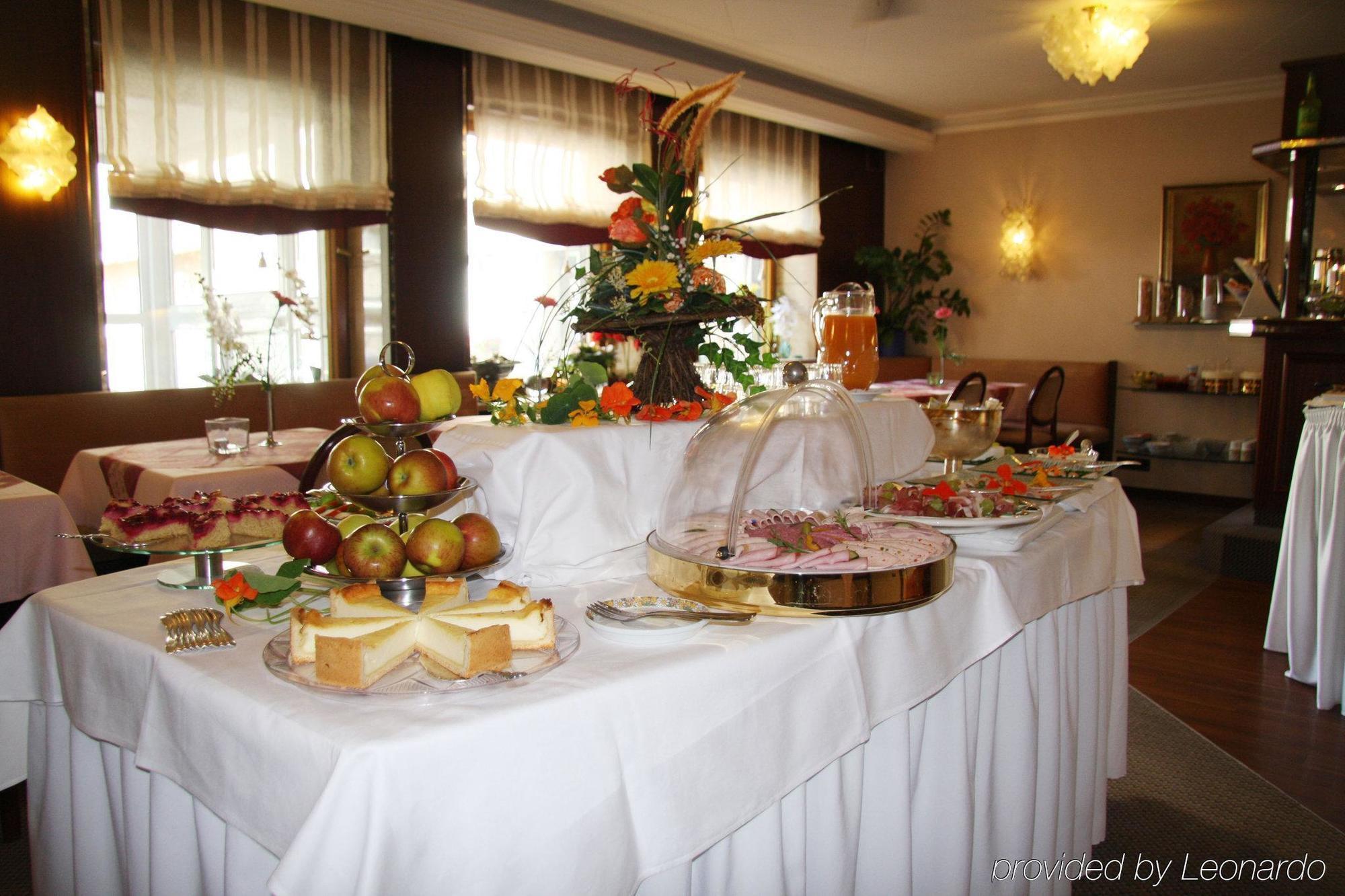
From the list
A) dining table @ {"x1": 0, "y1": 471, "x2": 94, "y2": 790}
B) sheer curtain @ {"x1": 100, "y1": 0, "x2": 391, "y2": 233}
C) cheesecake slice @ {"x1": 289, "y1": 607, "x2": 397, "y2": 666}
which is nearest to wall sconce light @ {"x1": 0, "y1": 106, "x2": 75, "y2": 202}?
sheer curtain @ {"x1": 100, "y1": 0, "x2": 391, "y2": 233}

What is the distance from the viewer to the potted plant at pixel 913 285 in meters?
9.12

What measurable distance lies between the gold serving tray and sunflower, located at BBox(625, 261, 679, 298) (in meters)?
0.55

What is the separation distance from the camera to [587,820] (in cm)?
103

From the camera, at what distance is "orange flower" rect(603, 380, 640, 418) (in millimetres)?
1696

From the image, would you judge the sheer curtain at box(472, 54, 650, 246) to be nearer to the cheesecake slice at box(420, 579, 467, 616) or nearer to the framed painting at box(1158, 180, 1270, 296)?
the framed painting at box(1158, 180, 1270, 296)

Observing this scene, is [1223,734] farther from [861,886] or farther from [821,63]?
[821,63]

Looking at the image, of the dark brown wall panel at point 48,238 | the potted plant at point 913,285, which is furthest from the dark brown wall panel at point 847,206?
the dark brown wall panel at point 48,238

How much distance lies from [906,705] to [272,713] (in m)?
0.91

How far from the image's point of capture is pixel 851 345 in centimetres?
218

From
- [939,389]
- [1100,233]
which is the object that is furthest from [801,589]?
[1100,233]

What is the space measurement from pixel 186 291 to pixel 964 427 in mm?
4630

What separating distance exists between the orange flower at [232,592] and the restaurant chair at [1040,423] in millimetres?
6973

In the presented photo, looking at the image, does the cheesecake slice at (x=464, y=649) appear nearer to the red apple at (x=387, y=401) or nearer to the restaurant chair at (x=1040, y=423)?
the red apple at (x=387, y=401)

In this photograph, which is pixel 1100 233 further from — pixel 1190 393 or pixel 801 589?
pixel 801 589
